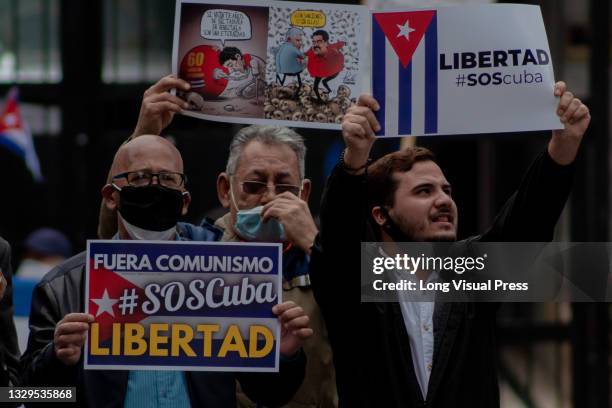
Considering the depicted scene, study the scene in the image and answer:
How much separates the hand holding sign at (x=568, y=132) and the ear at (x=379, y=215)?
1.87 feet

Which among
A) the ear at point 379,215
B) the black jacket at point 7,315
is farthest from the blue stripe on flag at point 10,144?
the ear at point 379,215

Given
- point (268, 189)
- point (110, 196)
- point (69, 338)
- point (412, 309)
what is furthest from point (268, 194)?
point (69, 338)

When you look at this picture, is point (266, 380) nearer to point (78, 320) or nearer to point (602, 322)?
point (78, 320)

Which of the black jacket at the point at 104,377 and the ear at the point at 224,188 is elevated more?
the ear at the point at 224,188

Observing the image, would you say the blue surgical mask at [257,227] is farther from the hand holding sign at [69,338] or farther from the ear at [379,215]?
the hand holding sign at [69,338]

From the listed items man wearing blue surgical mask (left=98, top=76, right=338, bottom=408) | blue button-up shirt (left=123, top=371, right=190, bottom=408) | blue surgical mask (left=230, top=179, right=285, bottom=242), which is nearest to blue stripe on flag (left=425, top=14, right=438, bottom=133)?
man wearing blue surgical mask (left=98, top=76, right=338, bottom=408)

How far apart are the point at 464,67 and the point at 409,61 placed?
6.7 inches

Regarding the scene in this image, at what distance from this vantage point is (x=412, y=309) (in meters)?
3.54

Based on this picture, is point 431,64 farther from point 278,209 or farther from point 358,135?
point 278,209

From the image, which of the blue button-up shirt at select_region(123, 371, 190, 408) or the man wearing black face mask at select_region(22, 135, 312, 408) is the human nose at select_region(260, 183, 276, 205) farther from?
the blue button-up shirt at select_region(123, 371, 190, 408)

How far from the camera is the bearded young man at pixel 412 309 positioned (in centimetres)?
337

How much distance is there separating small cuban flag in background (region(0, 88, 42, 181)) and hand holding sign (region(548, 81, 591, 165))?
4849mm

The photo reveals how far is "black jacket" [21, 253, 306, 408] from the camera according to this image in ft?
11.2

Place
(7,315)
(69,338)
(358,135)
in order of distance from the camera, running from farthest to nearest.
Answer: (7,315), (358,135), (69,338)
